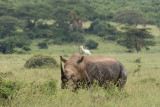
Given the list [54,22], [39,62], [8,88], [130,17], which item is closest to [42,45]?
[54,22]

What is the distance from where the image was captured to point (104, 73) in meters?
6.11

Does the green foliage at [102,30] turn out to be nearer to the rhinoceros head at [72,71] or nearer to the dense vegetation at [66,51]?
the dense vegetation at [66,51]

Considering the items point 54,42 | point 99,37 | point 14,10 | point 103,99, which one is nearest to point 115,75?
point 103,99

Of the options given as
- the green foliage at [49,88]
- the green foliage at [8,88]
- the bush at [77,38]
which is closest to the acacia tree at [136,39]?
the bush at [77,38]

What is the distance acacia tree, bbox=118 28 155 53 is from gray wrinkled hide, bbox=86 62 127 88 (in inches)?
840

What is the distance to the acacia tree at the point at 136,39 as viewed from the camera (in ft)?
91.2

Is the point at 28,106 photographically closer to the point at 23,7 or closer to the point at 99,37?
the point at 99,37

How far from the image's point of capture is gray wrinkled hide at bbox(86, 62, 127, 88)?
5848 mm

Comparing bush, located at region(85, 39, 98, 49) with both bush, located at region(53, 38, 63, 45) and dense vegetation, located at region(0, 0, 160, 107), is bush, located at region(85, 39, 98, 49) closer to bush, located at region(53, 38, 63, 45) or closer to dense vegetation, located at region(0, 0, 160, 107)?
dense vegetation, located at region(0, 0, 160, 107)

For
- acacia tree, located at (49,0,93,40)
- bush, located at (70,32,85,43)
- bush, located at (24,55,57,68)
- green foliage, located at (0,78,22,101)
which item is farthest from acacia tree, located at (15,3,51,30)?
green foliage, located at (0,78,22,101)

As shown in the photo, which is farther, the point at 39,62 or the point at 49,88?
the point at 39,62

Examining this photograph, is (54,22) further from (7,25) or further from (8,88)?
(8,88)

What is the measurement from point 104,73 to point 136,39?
2273 centimetres

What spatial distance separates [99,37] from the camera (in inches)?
1344
